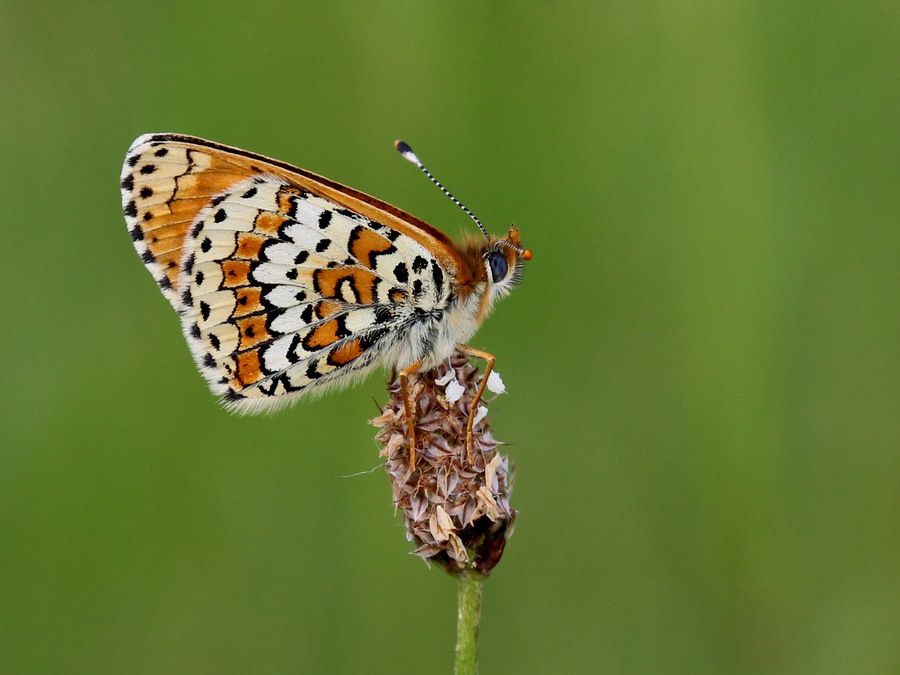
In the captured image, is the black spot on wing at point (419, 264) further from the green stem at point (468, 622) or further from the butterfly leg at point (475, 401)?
the green stem at point (468, 622)

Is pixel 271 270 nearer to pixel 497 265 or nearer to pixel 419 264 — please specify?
pixel 419 264

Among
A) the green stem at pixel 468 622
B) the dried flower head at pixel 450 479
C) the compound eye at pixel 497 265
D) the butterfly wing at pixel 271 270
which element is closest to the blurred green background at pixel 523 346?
the butterfly wing at pixel 271 270

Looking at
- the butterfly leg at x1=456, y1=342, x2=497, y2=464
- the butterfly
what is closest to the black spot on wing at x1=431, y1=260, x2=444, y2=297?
the butterfly

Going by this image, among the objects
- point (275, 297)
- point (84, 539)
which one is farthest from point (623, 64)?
point (84, 539)

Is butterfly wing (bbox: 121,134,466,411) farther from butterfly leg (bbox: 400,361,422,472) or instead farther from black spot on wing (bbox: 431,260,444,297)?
butterfly leg (bbox: 400,361,422,472)

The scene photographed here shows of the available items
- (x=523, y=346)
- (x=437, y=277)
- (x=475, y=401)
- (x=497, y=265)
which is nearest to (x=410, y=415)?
(x=475, y=401)

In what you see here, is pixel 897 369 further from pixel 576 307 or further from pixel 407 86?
pixel 407 86
